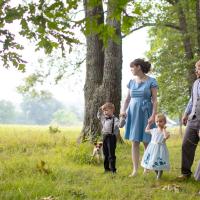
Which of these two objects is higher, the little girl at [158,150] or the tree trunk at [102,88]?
the tree trunk at [102,88]

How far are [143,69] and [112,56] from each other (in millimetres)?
5216

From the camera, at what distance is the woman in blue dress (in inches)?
303

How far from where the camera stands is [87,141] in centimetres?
1228

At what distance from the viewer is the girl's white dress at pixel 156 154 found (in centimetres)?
727

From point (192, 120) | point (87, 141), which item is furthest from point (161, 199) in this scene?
point (87, 141)

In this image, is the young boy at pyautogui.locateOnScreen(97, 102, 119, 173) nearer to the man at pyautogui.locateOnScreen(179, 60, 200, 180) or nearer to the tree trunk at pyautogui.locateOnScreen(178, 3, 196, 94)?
the man at pyautogui.locateOnScreen(179, 60, 200, 180)

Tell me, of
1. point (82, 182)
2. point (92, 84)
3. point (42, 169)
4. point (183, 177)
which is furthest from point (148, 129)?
point (92, 84)

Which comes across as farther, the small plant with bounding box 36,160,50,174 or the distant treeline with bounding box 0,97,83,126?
the distant treeline with bounding box 0,97,83,126

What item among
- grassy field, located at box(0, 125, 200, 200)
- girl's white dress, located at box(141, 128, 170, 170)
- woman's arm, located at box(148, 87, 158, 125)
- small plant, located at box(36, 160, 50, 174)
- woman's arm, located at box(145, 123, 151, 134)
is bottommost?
grassy field, located at box(0, 125, 200, 200)

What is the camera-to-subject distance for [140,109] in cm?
777

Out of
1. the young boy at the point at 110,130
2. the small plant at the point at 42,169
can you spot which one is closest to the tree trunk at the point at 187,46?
the young boy at the point at 110,130

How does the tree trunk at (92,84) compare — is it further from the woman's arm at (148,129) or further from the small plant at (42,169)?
the woman's arm at (148,129)

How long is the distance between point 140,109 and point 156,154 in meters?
0.83

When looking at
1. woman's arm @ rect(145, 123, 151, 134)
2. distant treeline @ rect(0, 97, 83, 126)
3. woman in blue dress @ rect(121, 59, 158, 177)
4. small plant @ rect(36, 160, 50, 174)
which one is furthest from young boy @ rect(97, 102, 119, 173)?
distant treeline @ rect(0, 97, 83, 126)
